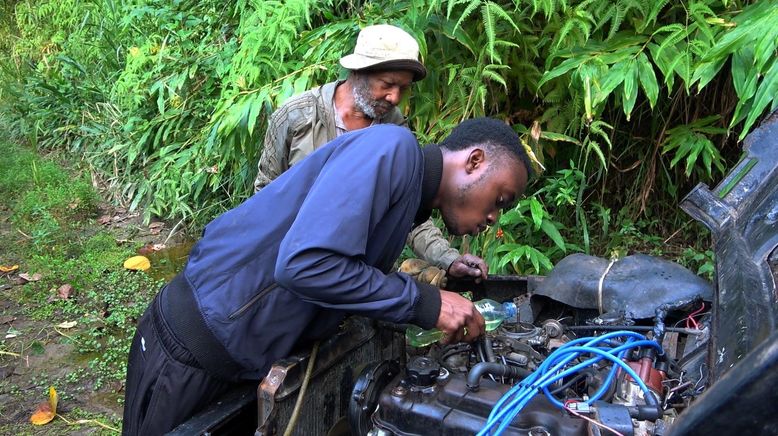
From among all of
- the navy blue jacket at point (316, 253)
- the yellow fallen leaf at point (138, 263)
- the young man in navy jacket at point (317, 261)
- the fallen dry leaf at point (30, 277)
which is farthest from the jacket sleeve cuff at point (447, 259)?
the fallen dry leaf at point (30, 277)

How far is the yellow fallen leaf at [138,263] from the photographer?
17.3 feet

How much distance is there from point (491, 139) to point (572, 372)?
0.72m

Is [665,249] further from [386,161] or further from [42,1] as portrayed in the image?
[42,1]

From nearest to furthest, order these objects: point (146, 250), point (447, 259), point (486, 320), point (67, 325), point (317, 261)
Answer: point (317, 261) < point (486, 320) < point (447, 259) < point (67, 325) < point (146, 250)

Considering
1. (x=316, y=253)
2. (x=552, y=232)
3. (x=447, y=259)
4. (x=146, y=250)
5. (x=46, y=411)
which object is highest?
(x=316, y=253)

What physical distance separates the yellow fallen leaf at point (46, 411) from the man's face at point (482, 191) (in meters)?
2.71

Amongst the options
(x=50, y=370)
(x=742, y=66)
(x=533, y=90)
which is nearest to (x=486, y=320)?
(x=742, y=66)

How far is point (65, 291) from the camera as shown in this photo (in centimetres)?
489

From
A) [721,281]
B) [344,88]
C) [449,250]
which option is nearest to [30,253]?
[344,88]

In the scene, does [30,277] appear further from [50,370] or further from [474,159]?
[474,159]

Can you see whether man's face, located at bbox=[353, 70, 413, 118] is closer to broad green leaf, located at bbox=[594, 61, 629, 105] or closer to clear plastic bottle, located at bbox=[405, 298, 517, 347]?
broad green leaf, located at bbox=[594, 61, 629, 105]

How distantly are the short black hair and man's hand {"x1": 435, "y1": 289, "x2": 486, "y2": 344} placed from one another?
466 millimetres

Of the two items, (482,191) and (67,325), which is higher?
(482,191)

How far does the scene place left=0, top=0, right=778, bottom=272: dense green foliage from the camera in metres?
3.28
